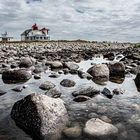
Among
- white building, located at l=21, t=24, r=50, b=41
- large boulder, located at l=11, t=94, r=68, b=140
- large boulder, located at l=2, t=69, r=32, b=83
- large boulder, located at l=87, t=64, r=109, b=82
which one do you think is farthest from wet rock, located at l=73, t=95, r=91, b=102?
white building, located at l=21, t=24, r=50, b=41

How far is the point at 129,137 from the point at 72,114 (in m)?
2.14

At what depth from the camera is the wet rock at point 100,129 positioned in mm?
6746

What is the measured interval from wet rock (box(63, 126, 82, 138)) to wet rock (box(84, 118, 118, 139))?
18 centimetres

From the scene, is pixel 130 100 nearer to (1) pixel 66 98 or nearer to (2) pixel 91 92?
(2) pixel 91 92

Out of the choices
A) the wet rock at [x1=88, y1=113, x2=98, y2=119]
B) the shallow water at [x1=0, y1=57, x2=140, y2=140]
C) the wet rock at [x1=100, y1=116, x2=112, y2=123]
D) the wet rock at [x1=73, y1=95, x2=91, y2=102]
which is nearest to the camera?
the shallow water at [x1=0, y1=57, x2=140, y2=140]

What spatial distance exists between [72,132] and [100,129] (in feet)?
2.26

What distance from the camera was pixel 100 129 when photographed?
689cm

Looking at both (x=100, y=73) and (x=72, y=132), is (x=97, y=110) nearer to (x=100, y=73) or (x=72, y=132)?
(x=72, y=132)

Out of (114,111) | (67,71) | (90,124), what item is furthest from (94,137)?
(67,71)

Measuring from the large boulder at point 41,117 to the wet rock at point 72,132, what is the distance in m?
0.17

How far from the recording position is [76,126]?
7.33 metres

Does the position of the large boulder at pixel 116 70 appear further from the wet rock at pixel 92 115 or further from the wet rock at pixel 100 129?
the wet rock at pixel 100 129

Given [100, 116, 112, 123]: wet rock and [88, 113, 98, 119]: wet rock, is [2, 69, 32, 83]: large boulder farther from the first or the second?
[100, 116, 112, 123]: wet rock

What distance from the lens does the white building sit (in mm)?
114662
